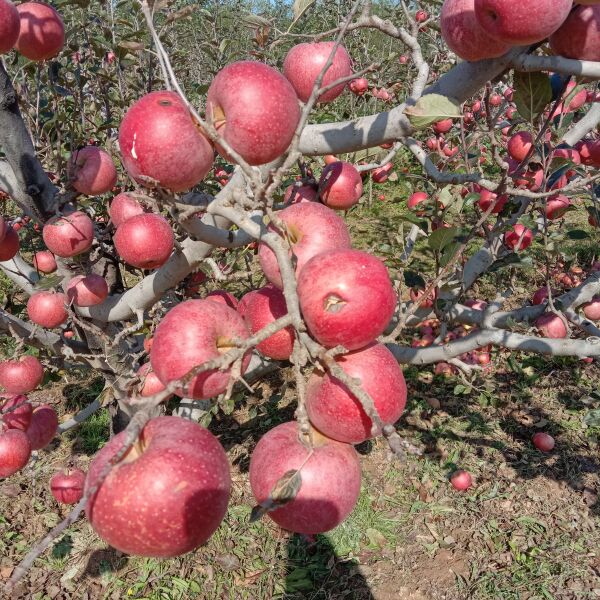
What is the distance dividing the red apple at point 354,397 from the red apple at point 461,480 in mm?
2741

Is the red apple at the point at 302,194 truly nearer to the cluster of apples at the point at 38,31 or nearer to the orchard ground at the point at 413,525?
the orchard ground at the point at 413,525

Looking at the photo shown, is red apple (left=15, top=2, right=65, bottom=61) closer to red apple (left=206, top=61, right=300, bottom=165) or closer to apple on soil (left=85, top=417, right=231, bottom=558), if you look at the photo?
red apple (left=206, top=61, right=300, bottom=165)

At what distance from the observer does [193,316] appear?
3.51 feet

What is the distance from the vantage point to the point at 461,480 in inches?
138

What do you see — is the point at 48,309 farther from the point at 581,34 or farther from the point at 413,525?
the point at 413,525

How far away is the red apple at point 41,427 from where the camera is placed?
269cm

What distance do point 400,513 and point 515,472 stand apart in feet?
3.11

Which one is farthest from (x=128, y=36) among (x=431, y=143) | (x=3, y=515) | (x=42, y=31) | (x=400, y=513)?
(x=400, y=513)

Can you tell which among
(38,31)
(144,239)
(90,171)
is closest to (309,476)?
(144,239)

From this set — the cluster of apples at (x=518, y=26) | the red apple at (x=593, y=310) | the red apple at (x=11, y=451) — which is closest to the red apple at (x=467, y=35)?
the cluster of apples at (x=518, y=26)

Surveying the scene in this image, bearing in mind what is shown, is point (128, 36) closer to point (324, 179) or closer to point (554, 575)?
point (324, 179)

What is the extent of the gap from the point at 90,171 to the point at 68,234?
1.12 ft

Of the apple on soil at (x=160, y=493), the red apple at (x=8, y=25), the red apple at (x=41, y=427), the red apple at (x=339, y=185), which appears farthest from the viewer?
the red apple at (x=41, y=427)

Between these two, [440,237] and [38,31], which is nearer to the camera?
[440,237]
